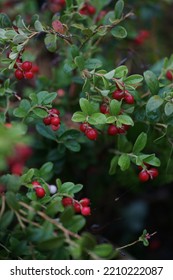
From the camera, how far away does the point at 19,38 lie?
125 centimetres

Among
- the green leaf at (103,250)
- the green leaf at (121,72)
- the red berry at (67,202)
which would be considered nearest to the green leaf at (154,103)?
the green leaf at (121,72)

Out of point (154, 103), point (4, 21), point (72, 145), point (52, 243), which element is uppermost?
point (4, 21)

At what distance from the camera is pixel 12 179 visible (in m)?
1.07

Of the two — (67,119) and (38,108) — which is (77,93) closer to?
(67,119)

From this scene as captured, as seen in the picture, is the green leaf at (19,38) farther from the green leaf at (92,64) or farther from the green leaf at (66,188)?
the green leaf at (66,188)

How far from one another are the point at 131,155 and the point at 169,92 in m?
0.21

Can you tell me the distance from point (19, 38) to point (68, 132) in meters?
0.34

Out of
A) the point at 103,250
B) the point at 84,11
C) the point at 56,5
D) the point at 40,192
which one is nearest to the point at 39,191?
the point at 40,192

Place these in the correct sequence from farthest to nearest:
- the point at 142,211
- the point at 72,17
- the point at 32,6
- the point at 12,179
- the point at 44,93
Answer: the point at 142,211 < the point at 32,6 < the point at 72,17 < the point at 44,93 < the point at 12,179

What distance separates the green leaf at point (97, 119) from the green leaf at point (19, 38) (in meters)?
0.27

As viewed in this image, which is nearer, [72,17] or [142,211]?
[72,17]

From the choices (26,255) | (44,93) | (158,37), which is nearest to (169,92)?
(44,93)

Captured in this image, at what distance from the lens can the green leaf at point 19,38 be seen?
4.08 ft

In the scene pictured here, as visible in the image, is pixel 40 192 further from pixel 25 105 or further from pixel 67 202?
pixel 25 105
